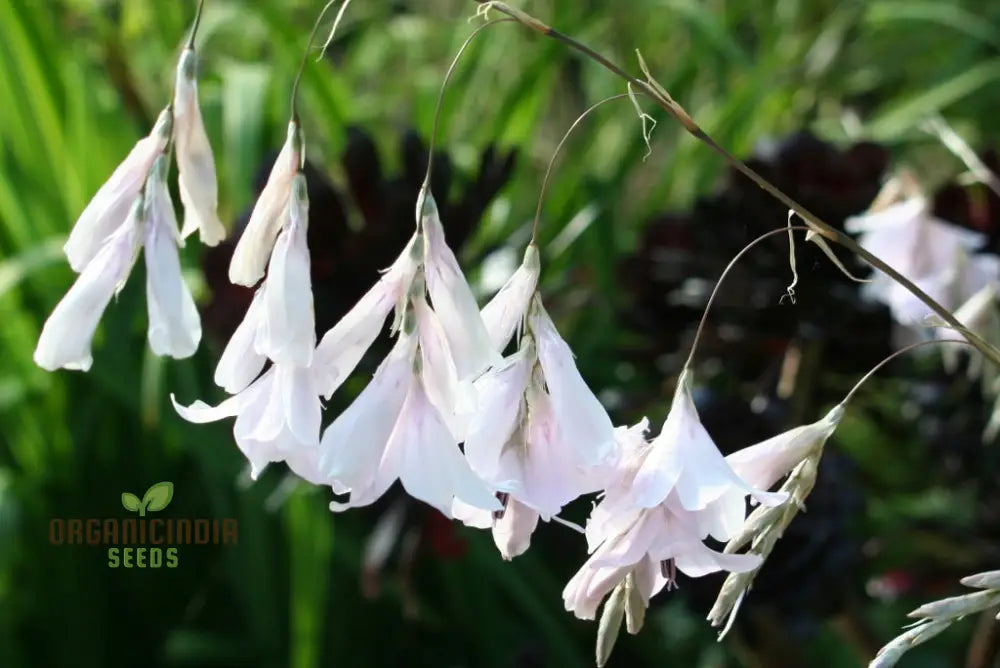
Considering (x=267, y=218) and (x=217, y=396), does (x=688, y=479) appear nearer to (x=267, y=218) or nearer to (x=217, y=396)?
(x=267, y=218)

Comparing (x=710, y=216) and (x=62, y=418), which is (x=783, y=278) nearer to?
(x=710, y=216)

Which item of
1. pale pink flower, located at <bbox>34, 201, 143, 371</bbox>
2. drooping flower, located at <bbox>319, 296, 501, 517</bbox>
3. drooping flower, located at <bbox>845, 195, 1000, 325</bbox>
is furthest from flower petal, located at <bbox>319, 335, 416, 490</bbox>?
drooping flower, located at <bbox>845, 195, 1000, 325</bbox>

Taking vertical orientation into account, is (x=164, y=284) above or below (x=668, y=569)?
above

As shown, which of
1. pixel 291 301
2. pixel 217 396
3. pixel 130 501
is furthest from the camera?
pixel 217 396

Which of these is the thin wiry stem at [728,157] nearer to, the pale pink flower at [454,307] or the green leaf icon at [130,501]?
the pale pink flower at [454,307]

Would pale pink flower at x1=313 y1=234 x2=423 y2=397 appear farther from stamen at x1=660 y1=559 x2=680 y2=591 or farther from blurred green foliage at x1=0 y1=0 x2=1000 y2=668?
blurred green foliage at x1=0 y1=0 x2=1000 y2=668

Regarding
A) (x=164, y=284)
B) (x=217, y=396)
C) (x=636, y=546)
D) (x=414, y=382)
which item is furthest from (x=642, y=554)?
(x=217, y=396)
